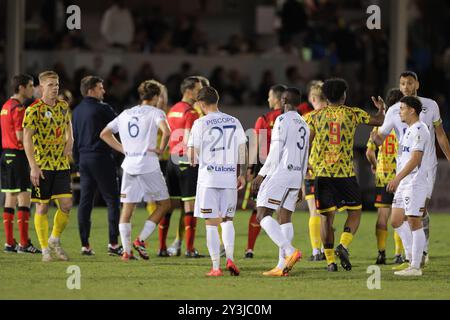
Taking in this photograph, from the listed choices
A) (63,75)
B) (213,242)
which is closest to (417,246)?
(213,242)

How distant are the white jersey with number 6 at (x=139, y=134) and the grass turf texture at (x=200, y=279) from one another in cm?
111

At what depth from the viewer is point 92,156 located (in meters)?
13.6

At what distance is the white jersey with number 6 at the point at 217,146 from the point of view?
11.6 m

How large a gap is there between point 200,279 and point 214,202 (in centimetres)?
81

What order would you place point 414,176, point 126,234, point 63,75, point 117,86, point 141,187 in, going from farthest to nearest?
point 117,86
point 63,75
point 141,187
point 126,234
point 414,176

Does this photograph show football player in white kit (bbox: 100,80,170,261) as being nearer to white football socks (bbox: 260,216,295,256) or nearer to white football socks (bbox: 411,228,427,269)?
white football socks (bbox: 260,216,295,256)

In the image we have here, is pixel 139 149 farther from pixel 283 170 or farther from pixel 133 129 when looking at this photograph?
pixel 283 170

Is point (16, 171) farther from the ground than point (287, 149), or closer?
closer

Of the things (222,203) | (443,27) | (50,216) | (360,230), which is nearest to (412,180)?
(222,203)

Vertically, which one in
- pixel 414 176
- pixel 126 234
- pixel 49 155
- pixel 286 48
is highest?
pixel 286 48

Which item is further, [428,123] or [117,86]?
[117,86]

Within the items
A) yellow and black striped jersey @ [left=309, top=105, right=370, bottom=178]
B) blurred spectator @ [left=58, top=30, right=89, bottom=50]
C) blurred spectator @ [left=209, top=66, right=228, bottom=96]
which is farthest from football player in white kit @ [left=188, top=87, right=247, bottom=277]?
blurred spectator @ [left=58, top=30, right=89, bottom=50]
